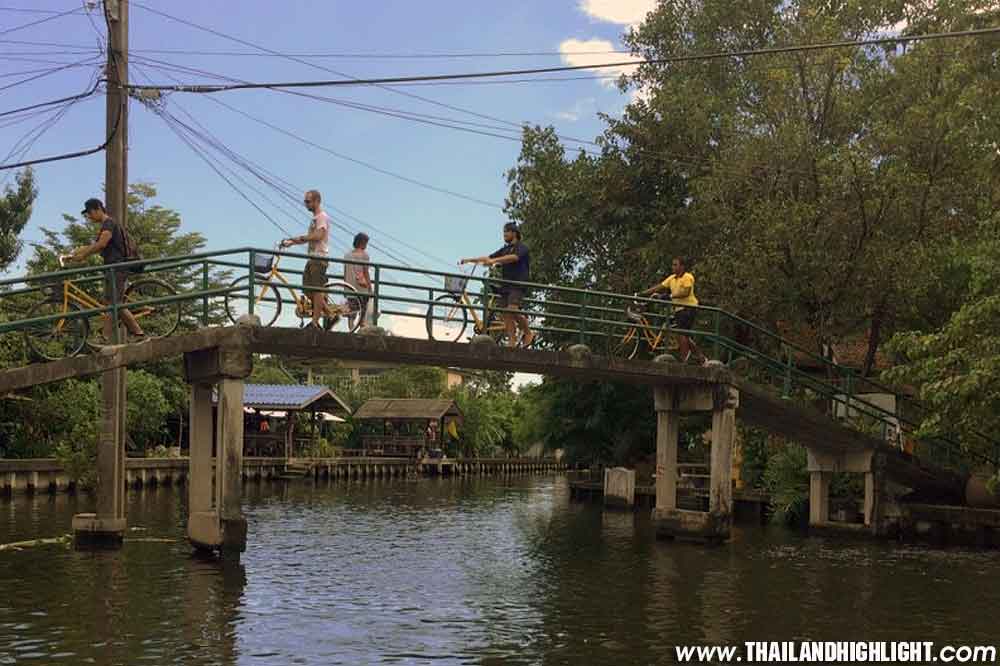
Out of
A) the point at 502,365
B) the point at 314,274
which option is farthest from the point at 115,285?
the point at 502,365

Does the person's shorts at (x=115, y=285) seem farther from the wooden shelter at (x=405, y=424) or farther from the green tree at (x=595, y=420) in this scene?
the wooden shelter at (x=405, y=424)

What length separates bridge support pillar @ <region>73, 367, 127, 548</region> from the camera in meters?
21.8

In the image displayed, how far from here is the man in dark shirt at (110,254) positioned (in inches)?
776

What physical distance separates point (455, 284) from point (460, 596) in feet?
22.1

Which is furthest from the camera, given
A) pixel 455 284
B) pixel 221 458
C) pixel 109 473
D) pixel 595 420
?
pixel 595 420

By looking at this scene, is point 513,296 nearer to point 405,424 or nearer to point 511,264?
point 511,264

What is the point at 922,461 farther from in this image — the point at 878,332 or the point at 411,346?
the point at 411,346

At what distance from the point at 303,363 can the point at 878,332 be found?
74.5 meters

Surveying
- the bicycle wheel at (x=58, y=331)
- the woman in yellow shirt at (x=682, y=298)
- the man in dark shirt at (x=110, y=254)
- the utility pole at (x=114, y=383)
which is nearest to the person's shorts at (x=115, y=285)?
the man in dark shirt at (x=110, y=254)

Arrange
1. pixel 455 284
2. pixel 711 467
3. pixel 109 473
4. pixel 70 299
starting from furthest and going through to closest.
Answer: pixel 711 467
pixel 455 284
pixel 109 473
pixel 70 299

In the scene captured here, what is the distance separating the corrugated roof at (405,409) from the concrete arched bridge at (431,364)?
43.0 metres

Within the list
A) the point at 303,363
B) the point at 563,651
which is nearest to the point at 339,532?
the point at 563,651

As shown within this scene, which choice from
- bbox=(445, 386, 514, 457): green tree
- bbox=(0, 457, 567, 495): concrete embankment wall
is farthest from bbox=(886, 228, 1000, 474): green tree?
bbox=(445, 386, 514, 457): green tree

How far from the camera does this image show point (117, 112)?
22312mm
